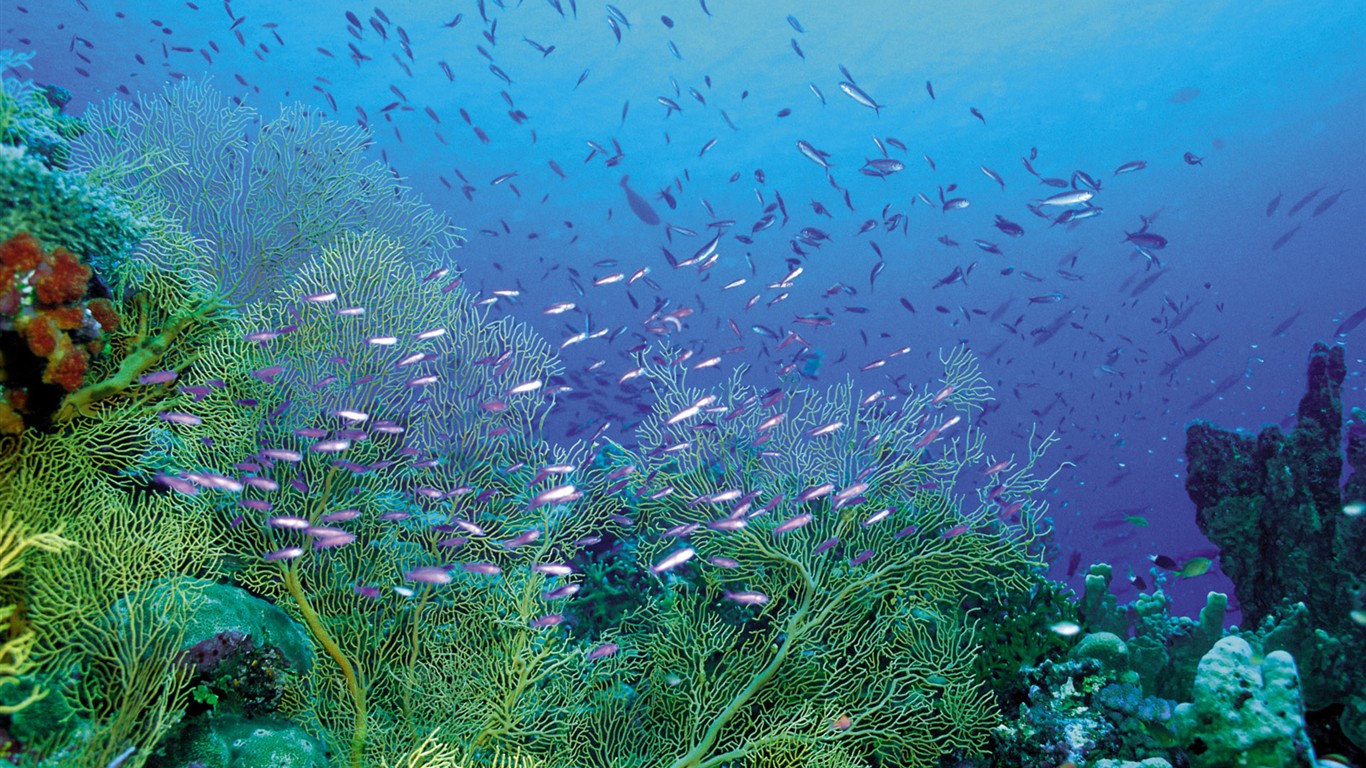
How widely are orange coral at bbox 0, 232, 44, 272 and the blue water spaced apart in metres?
5.37

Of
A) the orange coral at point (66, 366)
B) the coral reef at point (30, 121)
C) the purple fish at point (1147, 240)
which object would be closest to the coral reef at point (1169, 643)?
the purple fish at point (1147, 240)

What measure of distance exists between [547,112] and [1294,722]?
1630 inches

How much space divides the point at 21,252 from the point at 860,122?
137ft

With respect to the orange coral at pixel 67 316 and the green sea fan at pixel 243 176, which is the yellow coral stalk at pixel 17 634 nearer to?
the orange coral at pixel 67 316

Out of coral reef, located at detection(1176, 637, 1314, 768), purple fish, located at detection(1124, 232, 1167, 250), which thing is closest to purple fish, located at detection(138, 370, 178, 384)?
coral reef, located at detection(1176, 637, 1314, 768)

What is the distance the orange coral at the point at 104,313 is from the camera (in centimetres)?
371

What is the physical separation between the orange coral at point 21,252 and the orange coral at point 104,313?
0.59 meters

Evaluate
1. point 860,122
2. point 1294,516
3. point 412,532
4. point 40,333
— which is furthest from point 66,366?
point 860,122

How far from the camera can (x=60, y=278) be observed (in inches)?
128

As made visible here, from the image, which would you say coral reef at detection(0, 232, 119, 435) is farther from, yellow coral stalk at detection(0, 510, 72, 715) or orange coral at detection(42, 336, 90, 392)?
yellow coral stalk at detection(0, 510, 72, 715)

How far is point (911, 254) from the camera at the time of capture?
210 feet

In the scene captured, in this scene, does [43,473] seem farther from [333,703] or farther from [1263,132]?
[1263,132]

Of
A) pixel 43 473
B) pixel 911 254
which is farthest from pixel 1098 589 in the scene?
pixel 911 254

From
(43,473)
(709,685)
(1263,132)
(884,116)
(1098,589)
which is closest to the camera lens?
(43,473)
